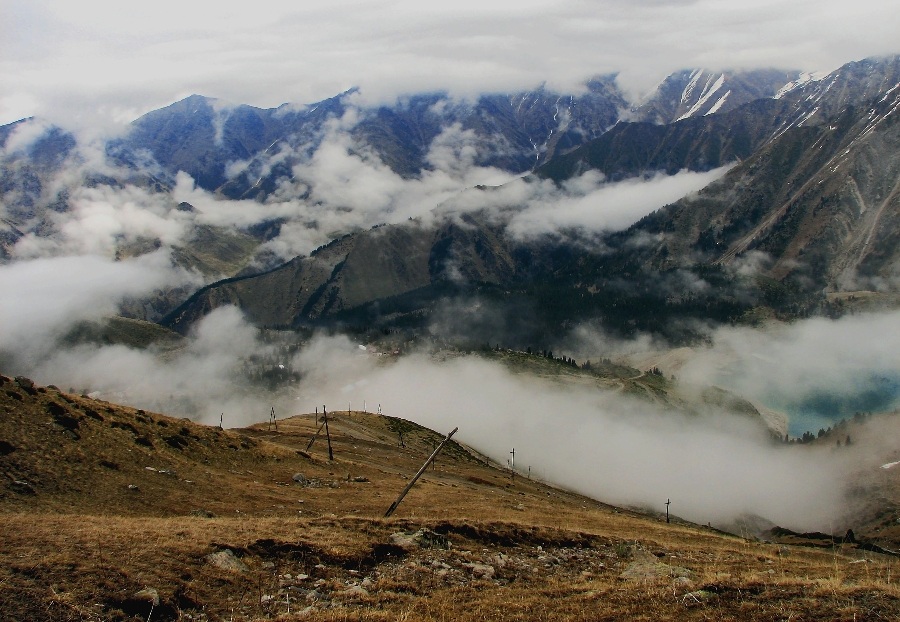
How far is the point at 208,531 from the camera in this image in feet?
94.2

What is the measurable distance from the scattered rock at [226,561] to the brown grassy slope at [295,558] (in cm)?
34

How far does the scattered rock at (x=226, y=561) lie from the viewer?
24.8 metres

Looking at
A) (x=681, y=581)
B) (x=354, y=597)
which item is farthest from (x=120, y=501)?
(x=681, y=581)

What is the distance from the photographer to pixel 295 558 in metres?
27.0

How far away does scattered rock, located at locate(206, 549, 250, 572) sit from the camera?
24828mm

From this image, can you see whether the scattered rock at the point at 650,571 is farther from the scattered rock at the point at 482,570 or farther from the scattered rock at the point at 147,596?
the scattered rock at the point at 147,596

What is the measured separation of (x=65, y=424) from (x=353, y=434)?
95.9 meters

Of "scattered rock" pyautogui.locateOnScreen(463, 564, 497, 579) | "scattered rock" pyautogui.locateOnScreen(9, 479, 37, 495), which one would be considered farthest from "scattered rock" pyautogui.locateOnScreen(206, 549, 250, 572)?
"scattered rock" pyautogui.locateOnScreen(9, 479, 37, 495)

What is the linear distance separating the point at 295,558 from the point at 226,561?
2.95m

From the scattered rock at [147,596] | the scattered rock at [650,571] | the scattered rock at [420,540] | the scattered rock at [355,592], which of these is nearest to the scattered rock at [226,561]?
the scattered rock at [147,596]

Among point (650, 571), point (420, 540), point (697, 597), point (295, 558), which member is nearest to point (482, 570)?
point (420, 540)

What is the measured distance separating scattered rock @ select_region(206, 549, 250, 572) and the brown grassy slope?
34 cm

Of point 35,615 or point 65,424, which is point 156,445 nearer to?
point 65,424

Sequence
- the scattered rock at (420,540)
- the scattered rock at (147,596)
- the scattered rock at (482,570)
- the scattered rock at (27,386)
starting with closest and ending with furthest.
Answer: the scattered rock at (147,596), the scattered rock at (482,570), the scattered rock at (420,540), the scattered rock at (27,386)
